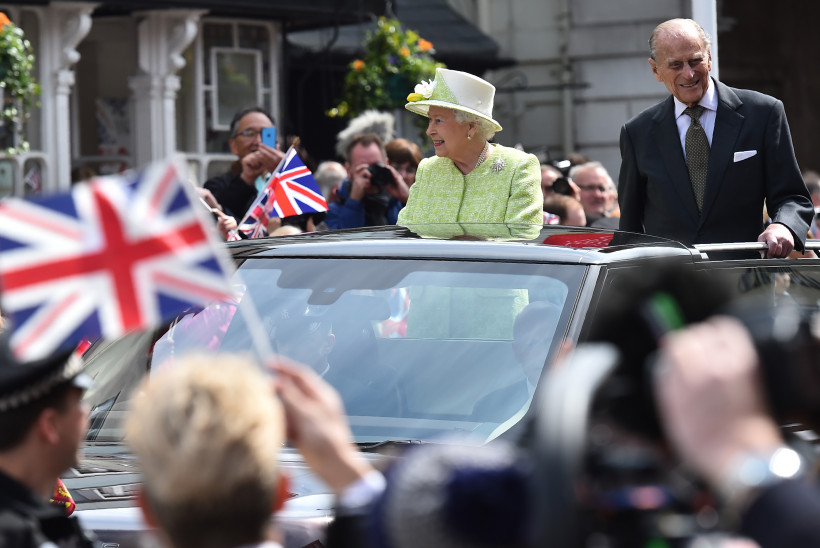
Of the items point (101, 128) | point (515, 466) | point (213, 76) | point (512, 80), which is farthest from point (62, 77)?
point (515, 466)

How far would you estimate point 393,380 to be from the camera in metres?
4.16

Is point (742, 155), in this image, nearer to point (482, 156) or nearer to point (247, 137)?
point (482, 156)

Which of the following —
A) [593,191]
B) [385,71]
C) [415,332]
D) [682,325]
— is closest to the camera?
[682,325]

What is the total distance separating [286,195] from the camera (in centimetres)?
701

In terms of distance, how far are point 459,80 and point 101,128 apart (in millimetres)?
7879

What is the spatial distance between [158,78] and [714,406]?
11.9 metres

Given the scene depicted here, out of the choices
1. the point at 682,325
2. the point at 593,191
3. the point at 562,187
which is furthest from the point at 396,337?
the point at 593,191

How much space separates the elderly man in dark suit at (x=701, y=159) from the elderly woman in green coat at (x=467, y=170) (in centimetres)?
62

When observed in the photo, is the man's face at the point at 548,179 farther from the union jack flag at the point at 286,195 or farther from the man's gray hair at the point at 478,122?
the man's gray hair at the point at 478,122

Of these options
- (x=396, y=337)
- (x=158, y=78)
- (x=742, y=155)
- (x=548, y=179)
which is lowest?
(x=396, y=337)

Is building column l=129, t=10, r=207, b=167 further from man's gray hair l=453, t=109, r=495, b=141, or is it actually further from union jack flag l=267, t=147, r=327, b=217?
man's gray hair l=453, t=109, r=495, b=141

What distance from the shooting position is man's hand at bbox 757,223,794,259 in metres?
5.28

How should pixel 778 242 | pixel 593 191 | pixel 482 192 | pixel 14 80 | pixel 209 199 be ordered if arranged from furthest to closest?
1. pixel 14 80
2. pixel 593 191
3. pixel 209 199
4. pixel 482 192
5. pixel 778 242

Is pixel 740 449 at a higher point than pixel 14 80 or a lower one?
lower
